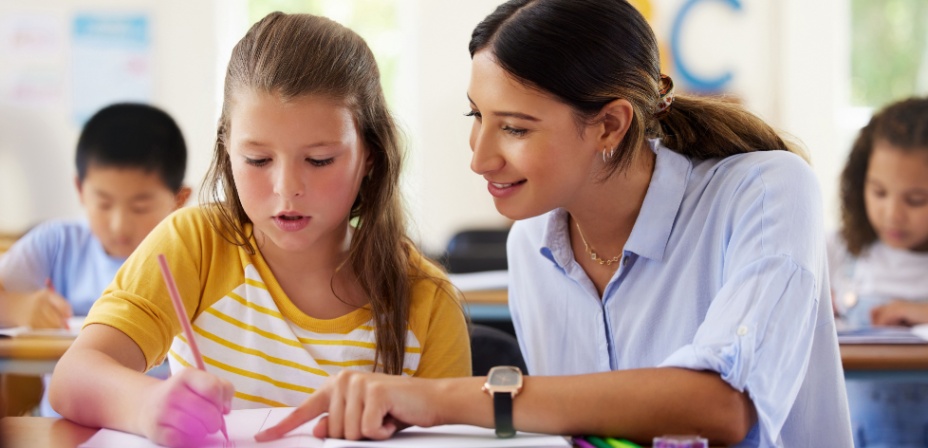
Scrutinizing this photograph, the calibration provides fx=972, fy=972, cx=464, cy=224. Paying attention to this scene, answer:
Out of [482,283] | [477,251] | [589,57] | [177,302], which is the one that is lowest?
[477,251]

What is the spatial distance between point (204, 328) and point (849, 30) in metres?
5.36

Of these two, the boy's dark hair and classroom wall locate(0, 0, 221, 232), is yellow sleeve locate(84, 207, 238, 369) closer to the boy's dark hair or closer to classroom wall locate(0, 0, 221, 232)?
the boy's dark hair

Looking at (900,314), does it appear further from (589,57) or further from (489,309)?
(589,57)

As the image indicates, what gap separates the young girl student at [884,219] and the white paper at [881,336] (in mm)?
A: 390

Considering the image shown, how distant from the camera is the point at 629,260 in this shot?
1.38 m

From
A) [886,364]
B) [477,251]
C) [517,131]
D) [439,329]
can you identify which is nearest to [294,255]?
[439,329]

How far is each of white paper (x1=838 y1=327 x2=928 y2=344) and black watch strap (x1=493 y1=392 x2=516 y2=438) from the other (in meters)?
1.11

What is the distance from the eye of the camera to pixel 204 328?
1.36 meters

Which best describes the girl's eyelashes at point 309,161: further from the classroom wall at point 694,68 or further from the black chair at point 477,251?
the classroom wall at point 694,68

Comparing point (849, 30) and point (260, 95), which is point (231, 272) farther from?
point (849, 30)

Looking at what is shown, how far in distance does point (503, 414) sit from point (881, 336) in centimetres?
122

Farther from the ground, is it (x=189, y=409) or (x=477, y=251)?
(x=189, y=409)

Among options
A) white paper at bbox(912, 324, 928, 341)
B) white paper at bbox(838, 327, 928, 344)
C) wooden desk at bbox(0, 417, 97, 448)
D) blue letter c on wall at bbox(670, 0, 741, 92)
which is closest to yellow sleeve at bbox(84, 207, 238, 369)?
wooden desk at bbox(0, 417, 97, 448)

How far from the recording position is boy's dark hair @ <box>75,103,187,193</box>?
2.48 meters
